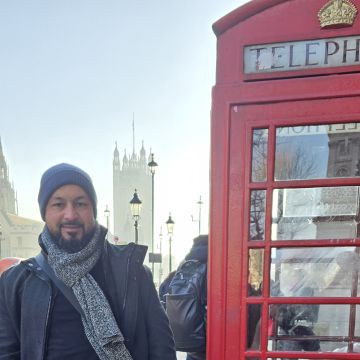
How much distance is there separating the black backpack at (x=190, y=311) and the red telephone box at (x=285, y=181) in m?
0.91

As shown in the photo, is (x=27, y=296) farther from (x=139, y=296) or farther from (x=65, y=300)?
(x=139, y=296)

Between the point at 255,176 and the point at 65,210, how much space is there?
0.92 m

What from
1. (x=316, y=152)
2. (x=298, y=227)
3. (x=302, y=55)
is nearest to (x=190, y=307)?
(x=298, y=227)

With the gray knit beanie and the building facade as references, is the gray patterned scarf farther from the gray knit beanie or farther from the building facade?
the building facade

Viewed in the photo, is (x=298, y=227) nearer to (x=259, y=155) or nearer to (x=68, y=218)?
(x=259, y=155)

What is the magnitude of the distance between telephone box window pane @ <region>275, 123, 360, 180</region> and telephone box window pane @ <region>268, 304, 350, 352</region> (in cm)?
61

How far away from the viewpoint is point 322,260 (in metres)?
1.68

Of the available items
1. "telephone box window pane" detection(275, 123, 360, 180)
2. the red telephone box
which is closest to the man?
the red telephone box

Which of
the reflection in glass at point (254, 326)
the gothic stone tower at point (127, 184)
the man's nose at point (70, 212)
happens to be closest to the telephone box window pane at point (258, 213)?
the reflection in glass at point (254, 326)

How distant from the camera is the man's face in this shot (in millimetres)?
1841

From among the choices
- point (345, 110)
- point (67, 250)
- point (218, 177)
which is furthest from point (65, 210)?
point (345, 110)

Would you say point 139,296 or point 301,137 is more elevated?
point 301,137

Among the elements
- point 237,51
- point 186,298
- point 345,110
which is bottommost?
point 186,298

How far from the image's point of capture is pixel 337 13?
1.52 metres
